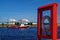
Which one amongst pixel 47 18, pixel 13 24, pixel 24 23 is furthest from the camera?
pixel 13 24

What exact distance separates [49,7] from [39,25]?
3.48 ft

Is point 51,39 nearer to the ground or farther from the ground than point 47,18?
nearer to the ground

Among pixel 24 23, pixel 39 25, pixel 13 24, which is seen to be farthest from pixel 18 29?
pixel 39 25

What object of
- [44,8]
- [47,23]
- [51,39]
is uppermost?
[44,8]

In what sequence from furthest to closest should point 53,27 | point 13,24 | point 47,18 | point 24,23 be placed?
point 13,24
point 24,23
point 47,18
point 53,27

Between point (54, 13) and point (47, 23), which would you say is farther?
point (47, 23)

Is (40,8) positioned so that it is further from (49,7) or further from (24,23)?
(24,23)

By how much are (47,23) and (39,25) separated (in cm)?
57

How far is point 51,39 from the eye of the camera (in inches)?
336

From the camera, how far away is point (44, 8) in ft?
29.6

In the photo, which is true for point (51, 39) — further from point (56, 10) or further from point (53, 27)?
point (56, 10)

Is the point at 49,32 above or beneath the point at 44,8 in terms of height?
beneath

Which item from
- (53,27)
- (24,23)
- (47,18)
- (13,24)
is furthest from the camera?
(13,24)

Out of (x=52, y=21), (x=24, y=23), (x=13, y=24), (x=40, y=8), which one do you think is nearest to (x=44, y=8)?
(x=40, y=8)
